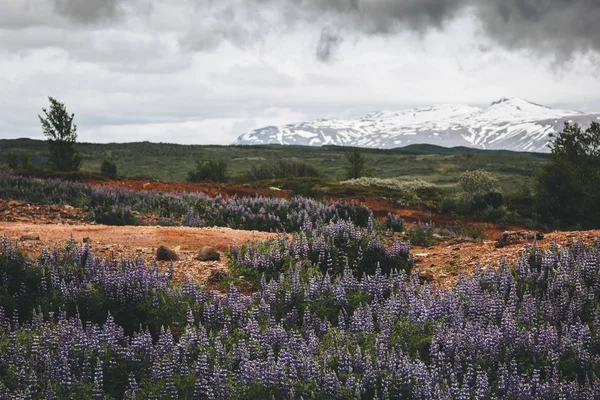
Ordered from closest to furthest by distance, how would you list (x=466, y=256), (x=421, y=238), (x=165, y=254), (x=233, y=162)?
(x=165, y=254) < (x=466, y=256) < (x=421, y=238) < (x=233, y=162)

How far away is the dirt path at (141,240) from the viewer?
12164mm

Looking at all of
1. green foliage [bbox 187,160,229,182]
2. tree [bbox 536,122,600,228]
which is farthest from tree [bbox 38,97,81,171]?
tree [bbox 536,122,600,228]

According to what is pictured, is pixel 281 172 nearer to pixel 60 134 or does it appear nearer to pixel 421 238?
pixel 60 134

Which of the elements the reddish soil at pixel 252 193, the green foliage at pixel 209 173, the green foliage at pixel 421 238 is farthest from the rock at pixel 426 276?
the green foliage at pixel 209 173

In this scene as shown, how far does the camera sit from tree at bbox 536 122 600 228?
29250 mm

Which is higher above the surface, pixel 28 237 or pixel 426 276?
pixel 28 237

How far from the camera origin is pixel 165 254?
12.4m

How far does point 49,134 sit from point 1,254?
5075 cm

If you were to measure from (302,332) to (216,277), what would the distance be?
325 cm

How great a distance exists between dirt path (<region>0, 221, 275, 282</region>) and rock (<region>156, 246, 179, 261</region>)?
5.7 inches

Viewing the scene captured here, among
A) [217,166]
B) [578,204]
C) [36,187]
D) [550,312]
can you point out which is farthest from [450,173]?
[550,312]

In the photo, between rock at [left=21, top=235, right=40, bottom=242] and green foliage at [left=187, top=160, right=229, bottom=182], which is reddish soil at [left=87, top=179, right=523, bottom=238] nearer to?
rock at [left=21, top=235, right=40, bottom=242]

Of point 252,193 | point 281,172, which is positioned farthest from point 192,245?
point 281,172

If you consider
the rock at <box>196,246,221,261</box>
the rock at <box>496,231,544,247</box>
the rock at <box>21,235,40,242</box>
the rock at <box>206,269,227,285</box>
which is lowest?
the rock at <box>206,269,227,285</box>
